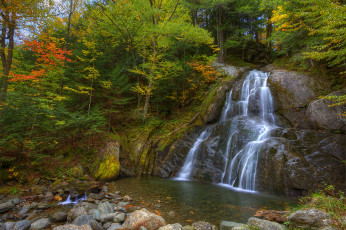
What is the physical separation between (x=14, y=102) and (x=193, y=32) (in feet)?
31.5

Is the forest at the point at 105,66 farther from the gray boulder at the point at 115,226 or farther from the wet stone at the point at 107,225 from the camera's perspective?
the gray boulder at the point at 115,226

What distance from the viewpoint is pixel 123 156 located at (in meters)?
9.54

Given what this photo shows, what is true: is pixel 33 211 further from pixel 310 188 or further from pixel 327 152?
pixel 327 152

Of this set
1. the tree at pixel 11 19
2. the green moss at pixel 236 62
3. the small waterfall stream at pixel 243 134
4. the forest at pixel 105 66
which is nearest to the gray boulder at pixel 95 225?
the forest at pixel 105 66

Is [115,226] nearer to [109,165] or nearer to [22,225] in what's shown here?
[22,225]

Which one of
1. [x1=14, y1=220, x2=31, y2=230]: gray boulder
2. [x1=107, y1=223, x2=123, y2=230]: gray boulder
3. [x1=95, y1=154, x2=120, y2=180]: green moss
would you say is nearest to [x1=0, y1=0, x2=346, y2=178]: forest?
[x1=95, y1=154, x2=120, y2=180]: green moss

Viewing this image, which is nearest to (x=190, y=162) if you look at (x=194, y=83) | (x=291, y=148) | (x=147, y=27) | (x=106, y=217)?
(x=291, y=148)

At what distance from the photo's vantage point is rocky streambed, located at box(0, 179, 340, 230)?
314 centimetres

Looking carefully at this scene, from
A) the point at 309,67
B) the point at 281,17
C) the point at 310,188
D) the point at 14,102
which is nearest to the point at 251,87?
the point at 309,67

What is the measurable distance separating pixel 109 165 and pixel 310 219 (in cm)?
743

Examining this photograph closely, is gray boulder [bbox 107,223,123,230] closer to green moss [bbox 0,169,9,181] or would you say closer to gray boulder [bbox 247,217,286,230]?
gray boulder [bbox 247,217,286,230]

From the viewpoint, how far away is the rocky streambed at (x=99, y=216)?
→ 10.3 feet

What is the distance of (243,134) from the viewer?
27.3 ft

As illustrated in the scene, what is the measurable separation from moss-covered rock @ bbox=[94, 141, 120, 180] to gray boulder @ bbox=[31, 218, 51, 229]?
11.0 feet
